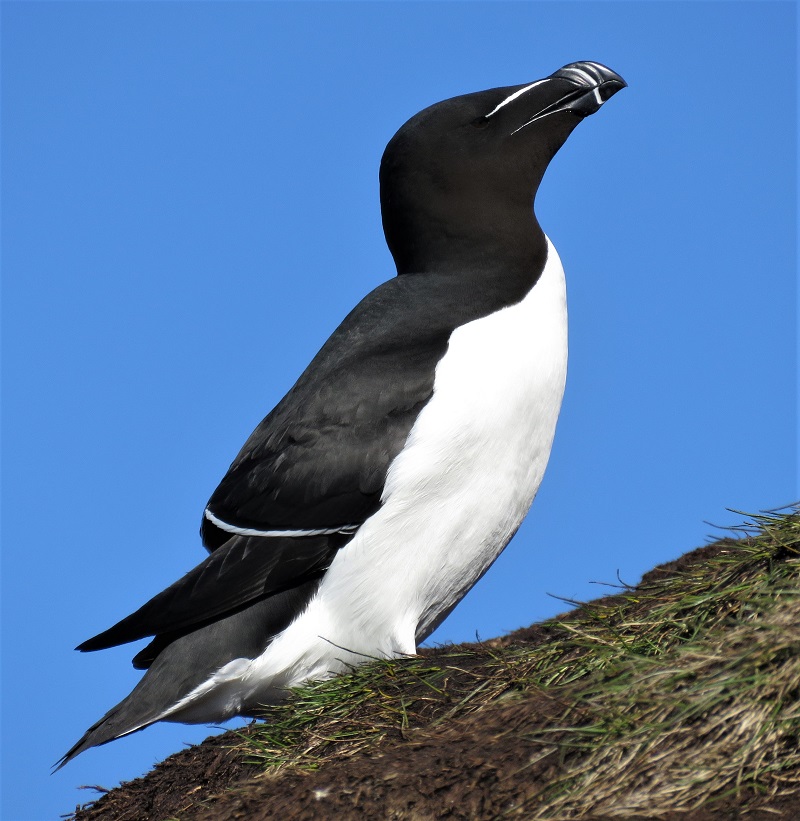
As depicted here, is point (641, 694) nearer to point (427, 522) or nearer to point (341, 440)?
point (427, 522)

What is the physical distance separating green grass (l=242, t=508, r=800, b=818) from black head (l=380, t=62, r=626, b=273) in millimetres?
2125

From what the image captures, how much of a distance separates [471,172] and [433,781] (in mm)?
3385

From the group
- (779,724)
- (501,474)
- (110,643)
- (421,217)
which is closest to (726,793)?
(779,724)

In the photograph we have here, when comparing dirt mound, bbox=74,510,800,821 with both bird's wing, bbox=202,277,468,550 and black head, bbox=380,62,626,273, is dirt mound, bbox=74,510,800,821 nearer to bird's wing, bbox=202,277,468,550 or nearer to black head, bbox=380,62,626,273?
bird's wing, bbox=202,277,468,550

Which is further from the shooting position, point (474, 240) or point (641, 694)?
point (474, 240)

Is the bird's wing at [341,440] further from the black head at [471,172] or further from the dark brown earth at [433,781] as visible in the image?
the dark brown earth at [433,781]

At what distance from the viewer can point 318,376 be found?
5586mm

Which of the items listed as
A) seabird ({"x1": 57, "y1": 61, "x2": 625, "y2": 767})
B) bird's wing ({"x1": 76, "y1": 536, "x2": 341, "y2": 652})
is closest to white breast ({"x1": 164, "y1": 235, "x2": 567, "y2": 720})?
seabird ({"x1": 57, "y1": 61, "x2": 625, "y2": 767})

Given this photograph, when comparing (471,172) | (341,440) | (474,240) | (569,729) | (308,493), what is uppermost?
(471,172)

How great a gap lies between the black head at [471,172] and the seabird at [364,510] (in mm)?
377

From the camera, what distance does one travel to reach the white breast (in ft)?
16.8

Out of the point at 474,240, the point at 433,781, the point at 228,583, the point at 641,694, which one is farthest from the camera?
the point at 474,240

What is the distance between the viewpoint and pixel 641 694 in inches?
131

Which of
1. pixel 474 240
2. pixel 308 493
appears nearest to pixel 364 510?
pixel 308 493
